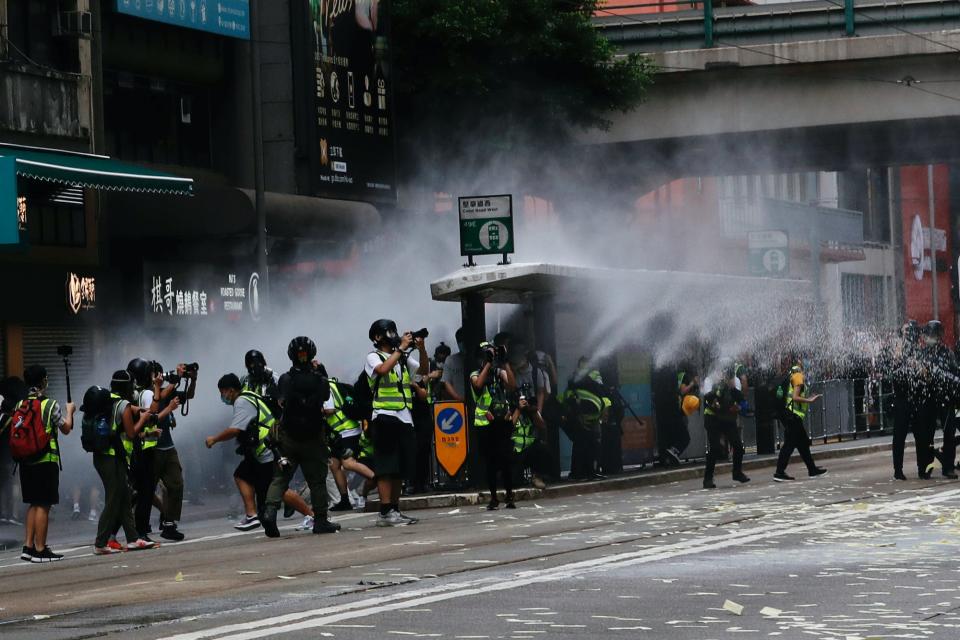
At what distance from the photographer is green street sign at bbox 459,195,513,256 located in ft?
72.3

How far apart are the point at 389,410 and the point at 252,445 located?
4.29ft

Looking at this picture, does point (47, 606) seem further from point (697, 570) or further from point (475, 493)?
point (475, 493)

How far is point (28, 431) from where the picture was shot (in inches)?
623

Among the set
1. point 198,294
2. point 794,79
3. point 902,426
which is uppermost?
point 794,79

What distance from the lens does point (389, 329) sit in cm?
1694

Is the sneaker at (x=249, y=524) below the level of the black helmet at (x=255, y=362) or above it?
below

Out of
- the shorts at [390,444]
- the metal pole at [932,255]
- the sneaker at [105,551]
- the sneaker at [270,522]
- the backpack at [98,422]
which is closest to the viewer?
the sneaker at [105,551]

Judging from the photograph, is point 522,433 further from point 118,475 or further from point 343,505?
point 118,475

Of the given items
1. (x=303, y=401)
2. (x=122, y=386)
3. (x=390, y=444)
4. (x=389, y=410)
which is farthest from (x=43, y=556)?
(x=389, y=410)

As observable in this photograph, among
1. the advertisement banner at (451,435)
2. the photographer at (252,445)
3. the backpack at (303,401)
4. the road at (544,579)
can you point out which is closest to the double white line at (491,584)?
the road at (544,579)

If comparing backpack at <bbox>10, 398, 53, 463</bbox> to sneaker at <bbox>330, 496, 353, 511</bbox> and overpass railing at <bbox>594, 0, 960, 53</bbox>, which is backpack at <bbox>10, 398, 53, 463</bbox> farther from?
overpass railing at <bbox>594, 0, 960, 53</bbox>

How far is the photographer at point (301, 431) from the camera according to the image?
53.3 feet

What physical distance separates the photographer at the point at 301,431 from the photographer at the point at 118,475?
110 cm

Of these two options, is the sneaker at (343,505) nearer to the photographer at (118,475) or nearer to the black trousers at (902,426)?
the photographer at (118,475)
